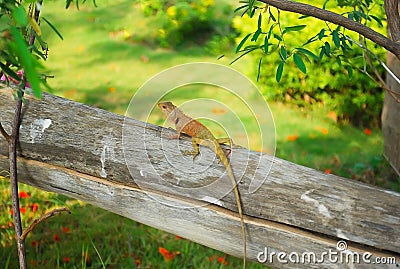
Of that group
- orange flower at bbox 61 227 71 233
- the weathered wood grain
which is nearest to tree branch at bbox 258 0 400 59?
the weathered wood grain

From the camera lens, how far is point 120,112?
5.38 meters

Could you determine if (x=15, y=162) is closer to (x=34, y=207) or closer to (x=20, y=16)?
(x=20, y=16)

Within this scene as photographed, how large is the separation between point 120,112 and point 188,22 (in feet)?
6.73

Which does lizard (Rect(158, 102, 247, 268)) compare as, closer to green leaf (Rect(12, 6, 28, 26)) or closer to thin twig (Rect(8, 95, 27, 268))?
thin twig (Rect(8, 95, 27, 268))

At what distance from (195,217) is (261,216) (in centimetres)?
22

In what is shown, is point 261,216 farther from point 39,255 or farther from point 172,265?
point 39,255

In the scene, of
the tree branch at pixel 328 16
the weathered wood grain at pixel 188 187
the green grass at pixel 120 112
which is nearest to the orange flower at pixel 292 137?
the green grass at pixel 120 112

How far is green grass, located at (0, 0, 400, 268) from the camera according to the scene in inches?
130

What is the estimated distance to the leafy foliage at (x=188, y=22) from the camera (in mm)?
6938

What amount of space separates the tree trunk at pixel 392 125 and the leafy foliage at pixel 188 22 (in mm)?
3122

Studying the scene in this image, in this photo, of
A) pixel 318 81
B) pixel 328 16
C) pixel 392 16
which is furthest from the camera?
pixel 318 81

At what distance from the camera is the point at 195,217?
206 cm

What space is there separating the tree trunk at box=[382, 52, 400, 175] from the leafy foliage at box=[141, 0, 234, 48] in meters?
3.12

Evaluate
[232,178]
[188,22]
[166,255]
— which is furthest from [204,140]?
[188,22]
